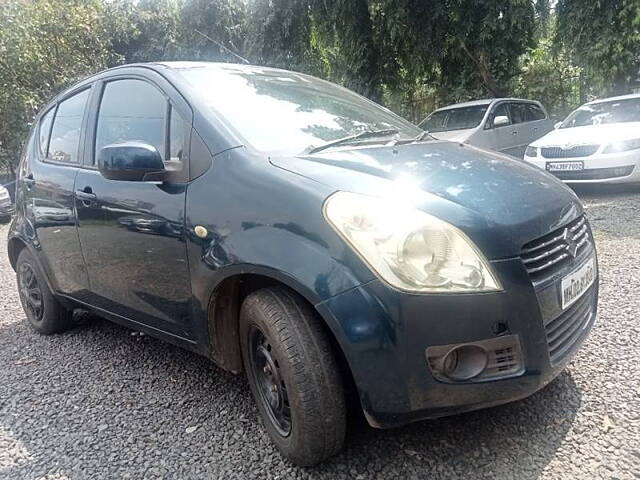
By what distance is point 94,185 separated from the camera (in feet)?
9.16

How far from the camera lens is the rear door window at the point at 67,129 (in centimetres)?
318

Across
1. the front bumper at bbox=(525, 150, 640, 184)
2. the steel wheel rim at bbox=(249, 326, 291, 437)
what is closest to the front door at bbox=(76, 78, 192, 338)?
the steel wheel rim at bbox=(249, 326, 291, 437)

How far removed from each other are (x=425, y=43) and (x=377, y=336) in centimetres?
1272

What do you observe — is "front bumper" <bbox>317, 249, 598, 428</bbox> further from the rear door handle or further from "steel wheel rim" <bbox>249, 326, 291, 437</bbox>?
the rear door handle

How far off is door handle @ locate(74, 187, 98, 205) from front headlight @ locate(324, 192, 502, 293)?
165 centimetres

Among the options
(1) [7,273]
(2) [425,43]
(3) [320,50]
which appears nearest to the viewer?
(1) [7,273]

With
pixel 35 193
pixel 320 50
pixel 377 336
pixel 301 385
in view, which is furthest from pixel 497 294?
pixel 320 50

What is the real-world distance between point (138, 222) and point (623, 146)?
22.1 ft

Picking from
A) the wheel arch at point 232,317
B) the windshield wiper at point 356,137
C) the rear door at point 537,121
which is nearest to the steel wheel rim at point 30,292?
the wheel arch at point 232,317

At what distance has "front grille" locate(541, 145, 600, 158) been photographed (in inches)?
276

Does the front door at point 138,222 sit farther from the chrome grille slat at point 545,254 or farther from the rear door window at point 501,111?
the rear door window at point 501,111

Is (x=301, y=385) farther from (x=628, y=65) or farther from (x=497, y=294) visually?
(x=628, y=65)

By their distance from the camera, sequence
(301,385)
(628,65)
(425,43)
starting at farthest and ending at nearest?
(425,43)
(628,65)
(301,385)

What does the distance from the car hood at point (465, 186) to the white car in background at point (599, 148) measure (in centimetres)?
536
